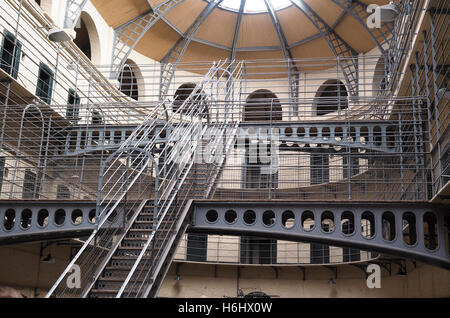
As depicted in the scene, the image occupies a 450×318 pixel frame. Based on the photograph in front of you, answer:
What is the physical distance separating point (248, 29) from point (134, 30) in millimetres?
2944

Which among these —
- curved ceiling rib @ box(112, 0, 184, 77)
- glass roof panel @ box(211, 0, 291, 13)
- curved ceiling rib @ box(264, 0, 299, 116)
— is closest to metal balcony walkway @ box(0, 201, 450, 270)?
curved ceiling rib @ box(112, 0, 184, 77)

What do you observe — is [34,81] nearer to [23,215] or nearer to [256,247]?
→ [23,215]

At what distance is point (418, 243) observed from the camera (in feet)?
17.3

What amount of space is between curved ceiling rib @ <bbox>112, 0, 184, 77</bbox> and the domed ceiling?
12 cm

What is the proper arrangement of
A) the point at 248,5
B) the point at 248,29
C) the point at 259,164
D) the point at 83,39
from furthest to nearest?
1. the point at 248,29
2. the point at 248,5
3. the point at 83,39
4. the point at 259,164

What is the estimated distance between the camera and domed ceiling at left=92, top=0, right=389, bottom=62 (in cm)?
1140

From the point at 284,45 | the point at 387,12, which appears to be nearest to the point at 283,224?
the point at 387,12

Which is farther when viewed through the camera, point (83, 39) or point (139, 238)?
point (83, 39)

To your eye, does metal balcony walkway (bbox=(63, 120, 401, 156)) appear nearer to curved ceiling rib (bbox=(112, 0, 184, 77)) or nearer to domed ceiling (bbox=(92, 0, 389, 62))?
curved ceiling rib (bbox=(112, 0, 184, 77))

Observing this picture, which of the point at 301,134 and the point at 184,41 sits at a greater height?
the point at 184,41

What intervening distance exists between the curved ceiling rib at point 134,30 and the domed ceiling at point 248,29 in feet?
0.38

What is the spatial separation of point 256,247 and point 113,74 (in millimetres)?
4751

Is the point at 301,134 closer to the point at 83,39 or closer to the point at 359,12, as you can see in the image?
the point at 359,12

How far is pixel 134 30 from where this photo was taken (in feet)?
37.0
